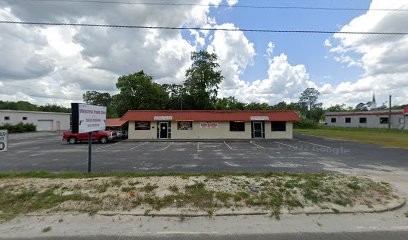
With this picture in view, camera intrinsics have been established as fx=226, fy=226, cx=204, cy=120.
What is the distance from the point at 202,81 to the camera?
1913 inches

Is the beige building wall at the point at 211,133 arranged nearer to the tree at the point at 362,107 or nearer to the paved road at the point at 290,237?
the paved road at the point at 290,237

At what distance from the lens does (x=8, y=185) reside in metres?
6.39

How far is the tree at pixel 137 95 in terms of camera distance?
44.6 m

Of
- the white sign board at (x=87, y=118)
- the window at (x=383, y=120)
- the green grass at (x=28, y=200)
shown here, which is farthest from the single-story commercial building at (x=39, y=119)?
the window at (x=383, y=120)

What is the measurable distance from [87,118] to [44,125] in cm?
5018

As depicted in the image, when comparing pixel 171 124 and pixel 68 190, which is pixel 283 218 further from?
pixel 171 124

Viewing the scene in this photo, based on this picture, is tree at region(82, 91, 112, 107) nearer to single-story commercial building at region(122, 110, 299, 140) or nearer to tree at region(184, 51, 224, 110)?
tree at region(184, 51, 224, 110)

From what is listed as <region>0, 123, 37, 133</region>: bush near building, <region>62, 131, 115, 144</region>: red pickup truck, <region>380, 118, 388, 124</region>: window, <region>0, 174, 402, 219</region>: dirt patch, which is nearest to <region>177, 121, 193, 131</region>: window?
<region>62, 131, 115, 144</region>: red pickup truck

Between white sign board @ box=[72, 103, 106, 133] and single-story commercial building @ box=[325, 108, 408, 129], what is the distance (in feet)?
179

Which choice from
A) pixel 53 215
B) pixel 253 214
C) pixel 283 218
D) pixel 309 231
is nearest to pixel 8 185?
pixel 53 215

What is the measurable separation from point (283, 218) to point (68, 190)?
18.0 ft

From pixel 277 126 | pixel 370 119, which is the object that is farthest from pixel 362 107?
pixel 277 126

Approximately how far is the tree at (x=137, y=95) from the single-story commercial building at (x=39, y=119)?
16537 mm

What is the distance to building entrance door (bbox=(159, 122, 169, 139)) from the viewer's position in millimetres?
28422
